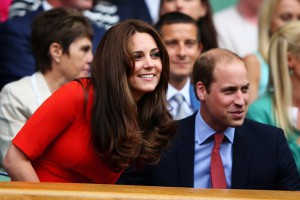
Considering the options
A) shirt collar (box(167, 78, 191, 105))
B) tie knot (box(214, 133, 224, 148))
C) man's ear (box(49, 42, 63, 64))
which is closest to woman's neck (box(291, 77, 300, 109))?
shirt collar (box(167, 78, 191, 105))

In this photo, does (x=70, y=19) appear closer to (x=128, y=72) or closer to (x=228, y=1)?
(x=128, y=72)

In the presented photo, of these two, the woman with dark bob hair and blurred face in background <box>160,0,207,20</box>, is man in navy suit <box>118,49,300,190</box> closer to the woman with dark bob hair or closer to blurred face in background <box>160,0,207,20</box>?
the woman with dark bob hair

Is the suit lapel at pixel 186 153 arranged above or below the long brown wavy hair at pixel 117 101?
below

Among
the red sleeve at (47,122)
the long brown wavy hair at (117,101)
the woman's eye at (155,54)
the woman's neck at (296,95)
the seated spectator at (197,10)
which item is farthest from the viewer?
the seated spectator at (197,10)

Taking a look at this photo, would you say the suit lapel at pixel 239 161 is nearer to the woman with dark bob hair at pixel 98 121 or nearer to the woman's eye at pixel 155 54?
the woman with dark bob hair at pixel 98 121

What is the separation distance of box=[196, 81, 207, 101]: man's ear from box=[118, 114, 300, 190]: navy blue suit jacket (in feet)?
0.53

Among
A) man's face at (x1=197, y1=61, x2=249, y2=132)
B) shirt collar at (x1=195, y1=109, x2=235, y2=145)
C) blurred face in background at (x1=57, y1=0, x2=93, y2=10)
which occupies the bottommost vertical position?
shirt collar at (x1=195, y1=109, x2=235, y2=145)

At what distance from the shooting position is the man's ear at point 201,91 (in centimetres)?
404

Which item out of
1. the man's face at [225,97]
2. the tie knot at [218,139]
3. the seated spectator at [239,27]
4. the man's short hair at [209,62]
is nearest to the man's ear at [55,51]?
the man's short hair at [209,62]

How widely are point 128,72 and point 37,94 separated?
116 centimetres

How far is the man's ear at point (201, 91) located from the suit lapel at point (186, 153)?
0.46ft

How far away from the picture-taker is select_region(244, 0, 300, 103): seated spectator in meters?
5.34

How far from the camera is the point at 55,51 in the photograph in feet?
15.8

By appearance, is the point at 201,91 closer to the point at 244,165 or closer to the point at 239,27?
the point at 244,165
